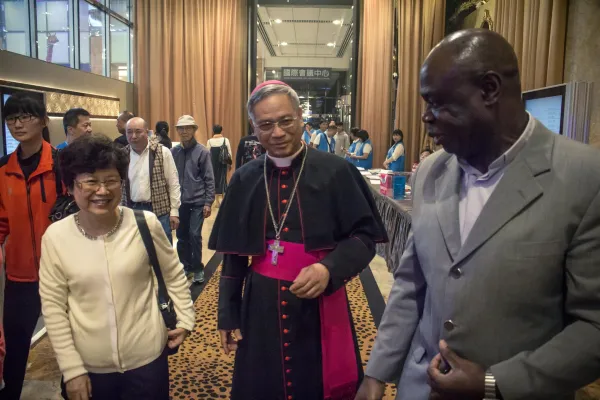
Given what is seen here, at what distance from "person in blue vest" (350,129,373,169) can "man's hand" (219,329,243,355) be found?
7231 mm

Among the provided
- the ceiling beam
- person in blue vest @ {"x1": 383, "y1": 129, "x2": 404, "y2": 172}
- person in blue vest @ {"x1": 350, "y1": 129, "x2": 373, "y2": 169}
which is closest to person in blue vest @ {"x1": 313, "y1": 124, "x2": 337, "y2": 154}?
person in blue vest @ {"x1": 350, "y1": 129, "x2": 373, "y2": 169}

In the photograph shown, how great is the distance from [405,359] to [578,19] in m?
4.25

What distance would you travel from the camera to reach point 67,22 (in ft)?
23.5

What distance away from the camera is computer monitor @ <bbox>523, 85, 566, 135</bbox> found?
3.82 metres

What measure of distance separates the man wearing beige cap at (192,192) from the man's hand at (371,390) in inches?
142

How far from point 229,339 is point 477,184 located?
44.8 inches

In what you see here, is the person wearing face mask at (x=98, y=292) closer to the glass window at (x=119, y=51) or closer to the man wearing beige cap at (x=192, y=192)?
the man wearing beige cap at (x=192, y=192)

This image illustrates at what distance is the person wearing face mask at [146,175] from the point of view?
12.8ft

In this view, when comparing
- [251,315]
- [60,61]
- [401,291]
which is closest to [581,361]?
[401,291]

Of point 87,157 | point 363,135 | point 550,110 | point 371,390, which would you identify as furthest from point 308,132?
point 371,390

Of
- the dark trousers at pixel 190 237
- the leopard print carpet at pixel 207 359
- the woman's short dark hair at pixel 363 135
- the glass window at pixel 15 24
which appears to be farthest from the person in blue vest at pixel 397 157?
the glass window at pixel 15 24

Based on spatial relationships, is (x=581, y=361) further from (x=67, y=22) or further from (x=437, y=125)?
(x=67, y=22)

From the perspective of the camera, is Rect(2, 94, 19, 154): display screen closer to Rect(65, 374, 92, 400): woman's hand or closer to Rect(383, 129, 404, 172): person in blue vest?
Rect(65, 374, 92, 400): woman's hand

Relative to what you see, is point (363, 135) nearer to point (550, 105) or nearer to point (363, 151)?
point (363, 151)
